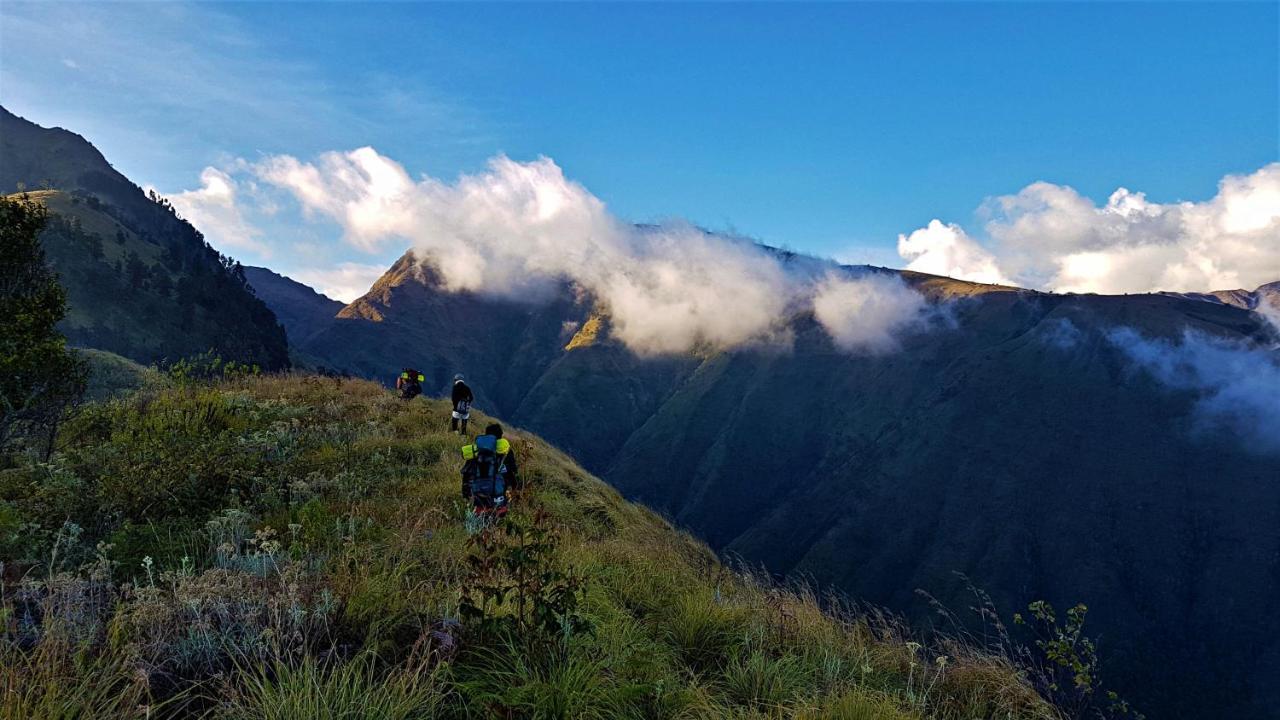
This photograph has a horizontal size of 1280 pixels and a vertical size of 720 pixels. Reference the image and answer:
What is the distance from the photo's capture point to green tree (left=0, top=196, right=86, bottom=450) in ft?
27.8

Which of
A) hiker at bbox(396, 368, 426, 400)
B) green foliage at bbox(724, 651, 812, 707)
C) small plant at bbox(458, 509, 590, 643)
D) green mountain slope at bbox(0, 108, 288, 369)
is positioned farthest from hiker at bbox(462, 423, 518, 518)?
green mountain slope at bbox(0, 108, 288, 369)

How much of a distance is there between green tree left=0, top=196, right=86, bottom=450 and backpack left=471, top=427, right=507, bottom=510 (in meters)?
Answer: 6.31

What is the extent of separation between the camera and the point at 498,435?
9.04m

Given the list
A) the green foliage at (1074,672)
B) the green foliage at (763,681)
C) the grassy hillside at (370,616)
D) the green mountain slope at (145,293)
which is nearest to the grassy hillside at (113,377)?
the grassy hillside at (370,616)

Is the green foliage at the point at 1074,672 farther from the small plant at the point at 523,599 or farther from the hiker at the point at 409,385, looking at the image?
the hiker at the point at 409,385

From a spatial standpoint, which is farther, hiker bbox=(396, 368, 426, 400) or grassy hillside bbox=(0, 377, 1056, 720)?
hiker bbox=(396, 368, 426, 400)

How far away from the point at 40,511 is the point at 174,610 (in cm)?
443

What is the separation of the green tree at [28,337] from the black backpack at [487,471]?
20.7 ft

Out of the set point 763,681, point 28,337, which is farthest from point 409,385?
point 763,681

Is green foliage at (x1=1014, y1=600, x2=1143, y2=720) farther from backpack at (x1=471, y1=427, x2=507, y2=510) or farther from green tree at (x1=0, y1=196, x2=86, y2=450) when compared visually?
green tree at (x1=0, y1=196, x2=86, y2=450)

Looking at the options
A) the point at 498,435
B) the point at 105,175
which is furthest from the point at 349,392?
the point at 105,175

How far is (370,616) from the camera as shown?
4.29 m

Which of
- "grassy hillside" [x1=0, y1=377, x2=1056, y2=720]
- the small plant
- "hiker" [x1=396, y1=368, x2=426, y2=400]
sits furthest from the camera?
"hiker" [x1=396, y1=368, x2=426, y2=400]

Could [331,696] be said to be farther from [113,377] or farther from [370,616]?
[113,377]
